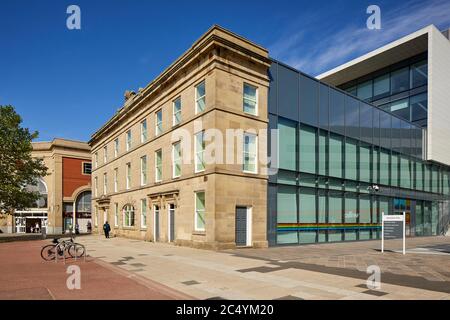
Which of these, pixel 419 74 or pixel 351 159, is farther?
pixel 419 74

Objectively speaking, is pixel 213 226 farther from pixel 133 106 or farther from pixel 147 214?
pixel 133 106

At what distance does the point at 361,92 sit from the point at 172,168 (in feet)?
104

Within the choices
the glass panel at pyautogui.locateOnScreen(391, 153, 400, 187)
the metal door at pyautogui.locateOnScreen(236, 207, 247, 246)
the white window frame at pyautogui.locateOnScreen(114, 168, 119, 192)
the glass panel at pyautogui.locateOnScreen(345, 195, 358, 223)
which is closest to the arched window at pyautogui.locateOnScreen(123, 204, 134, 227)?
the white window frame at pyautogui.locateOnScreen(114, 168, 119, 192)

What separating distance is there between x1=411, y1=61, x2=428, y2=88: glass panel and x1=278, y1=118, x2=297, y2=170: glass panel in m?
24.7

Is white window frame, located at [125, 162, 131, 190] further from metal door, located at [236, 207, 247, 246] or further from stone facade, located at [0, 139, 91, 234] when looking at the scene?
stone facade, located at [0, 139, 91, 234]

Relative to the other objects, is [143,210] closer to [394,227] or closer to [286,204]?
[286,204]

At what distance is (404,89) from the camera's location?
134ft

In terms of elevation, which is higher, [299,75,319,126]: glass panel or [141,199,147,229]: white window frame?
[299,75,319,126]: glass panel

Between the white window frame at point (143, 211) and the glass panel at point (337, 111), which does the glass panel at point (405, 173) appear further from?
the white window frame at point (143, 211)

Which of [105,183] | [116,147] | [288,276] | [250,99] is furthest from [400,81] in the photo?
[288,276]

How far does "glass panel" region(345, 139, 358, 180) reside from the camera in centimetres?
2745

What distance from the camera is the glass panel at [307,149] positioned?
2394 cm

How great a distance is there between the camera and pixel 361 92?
45156 millimetres

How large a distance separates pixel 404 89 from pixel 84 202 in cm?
4792
